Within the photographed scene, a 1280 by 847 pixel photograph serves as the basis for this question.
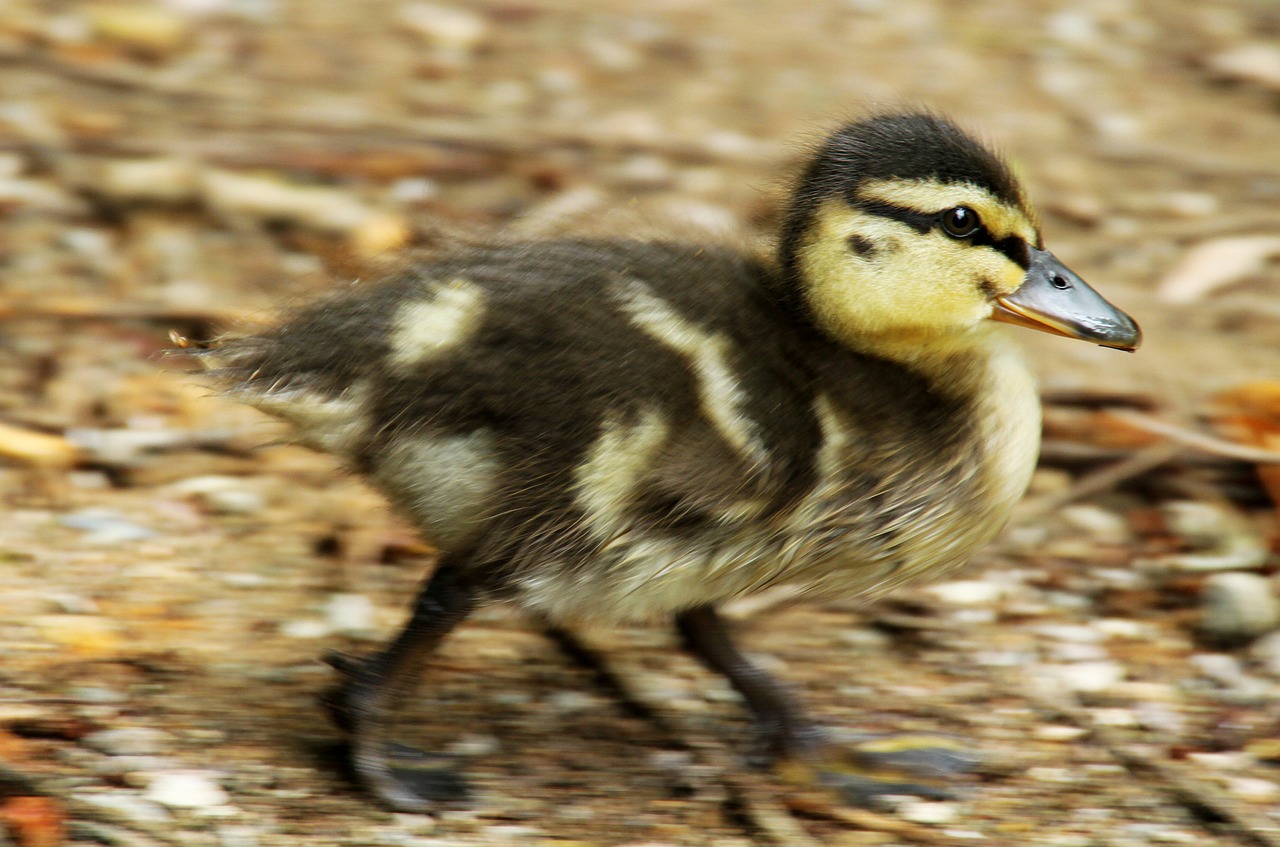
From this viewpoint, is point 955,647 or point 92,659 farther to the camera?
point 955,647

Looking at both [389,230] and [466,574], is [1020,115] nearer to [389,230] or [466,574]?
[389,230]

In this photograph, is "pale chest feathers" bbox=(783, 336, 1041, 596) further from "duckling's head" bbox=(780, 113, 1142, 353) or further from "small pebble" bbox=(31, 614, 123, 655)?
"small pebble" bbox=(31, 614, 123, 655)

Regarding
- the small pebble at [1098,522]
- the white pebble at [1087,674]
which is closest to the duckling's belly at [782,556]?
the white pebble at [1087,674]

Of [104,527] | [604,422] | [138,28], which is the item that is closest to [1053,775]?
[604,422]

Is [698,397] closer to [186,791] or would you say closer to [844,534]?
[844,534]

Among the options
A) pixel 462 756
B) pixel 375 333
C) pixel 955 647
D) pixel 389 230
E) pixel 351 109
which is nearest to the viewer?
pixel 375 333

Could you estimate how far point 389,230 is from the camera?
3.79 m

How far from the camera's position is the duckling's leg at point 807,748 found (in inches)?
97.3

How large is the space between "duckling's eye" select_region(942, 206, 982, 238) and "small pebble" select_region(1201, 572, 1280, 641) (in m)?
1.00

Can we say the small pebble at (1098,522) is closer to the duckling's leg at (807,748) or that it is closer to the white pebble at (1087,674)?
the white pebble at (1087,674)

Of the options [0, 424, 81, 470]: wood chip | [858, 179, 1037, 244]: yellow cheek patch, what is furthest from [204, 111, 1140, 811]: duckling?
[0, 424, 81, 470]: wood chip

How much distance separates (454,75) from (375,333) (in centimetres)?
250

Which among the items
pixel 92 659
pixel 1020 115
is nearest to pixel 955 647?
pixel 92 659

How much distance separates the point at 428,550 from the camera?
3.00 meters
